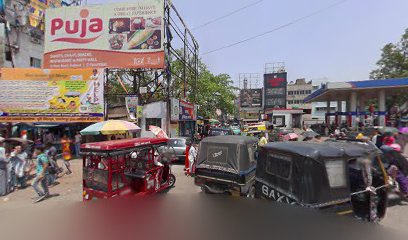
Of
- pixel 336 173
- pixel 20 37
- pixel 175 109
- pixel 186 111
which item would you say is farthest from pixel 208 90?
pixel 336 173

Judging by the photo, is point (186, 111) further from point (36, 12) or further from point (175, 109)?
point (36, 12)

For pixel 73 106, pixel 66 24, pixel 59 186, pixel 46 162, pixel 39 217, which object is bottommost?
pixel 59 186

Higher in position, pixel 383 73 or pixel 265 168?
pixel 383 73

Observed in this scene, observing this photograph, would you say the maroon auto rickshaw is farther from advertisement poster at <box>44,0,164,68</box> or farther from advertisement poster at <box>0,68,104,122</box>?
advertisement poster at <box>44,0,164,68</box>

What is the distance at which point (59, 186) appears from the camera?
9891 millimetres

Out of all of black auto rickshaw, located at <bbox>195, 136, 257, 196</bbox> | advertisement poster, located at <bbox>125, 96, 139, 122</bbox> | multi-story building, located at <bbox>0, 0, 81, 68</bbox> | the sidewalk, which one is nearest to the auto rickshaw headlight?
black auto rickshaw, located at <bbox>195, 136, 257, 196</bbox>

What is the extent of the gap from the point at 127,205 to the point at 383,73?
4688cm

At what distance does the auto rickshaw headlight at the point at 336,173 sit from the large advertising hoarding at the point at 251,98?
239 feet

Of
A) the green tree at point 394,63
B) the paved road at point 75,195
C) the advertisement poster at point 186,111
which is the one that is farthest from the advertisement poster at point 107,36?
the green tree at point 394,63

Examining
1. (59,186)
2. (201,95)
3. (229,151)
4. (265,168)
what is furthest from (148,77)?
(265,168)

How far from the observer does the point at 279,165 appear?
488 cm

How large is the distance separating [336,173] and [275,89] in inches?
2608

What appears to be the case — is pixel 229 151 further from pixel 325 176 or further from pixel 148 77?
pixel 148 77

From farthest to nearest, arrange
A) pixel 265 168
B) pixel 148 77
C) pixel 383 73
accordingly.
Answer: pixel 383 73
pixel 148 77
pixel 265 168
